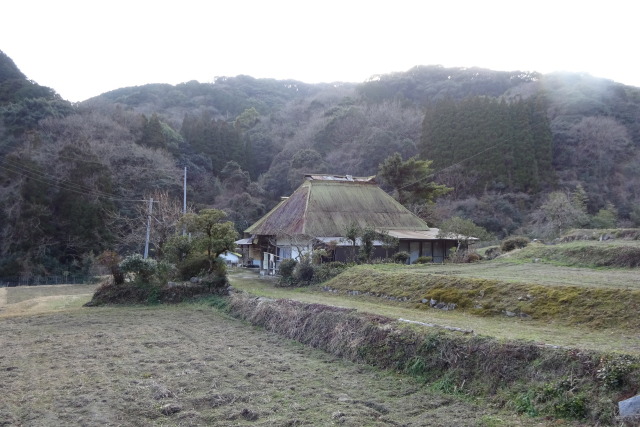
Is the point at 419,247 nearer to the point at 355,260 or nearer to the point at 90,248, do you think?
the point at 355,260

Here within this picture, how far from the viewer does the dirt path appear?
21.0 feet

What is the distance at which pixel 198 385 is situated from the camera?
7.89m

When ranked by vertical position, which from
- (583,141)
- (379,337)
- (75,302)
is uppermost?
(583,141)

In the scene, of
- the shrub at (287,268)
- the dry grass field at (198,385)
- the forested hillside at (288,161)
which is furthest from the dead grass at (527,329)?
the forested hillside at (288,161)

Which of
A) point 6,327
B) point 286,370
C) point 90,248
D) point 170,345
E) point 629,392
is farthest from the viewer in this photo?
point 90,248

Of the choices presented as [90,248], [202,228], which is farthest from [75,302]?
[90,248]

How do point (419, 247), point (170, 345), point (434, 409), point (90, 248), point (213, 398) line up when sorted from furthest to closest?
point (90, 248) → point (419, 247) → point (170, 345) → point (213, 398) → point (434, 409)

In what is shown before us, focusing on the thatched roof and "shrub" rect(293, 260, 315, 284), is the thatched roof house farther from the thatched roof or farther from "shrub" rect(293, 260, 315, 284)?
"shrub" rect(293, 260, 315, 284)

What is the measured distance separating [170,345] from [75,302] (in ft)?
34.2

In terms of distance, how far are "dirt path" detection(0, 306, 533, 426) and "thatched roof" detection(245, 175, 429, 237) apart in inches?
523

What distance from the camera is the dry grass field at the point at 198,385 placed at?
252 inches

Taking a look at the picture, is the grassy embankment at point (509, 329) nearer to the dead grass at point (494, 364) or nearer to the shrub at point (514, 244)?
the dead grass at point (494, 364)

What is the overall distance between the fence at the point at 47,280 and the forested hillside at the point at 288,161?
1.88 feet

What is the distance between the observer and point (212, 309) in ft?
54.1
